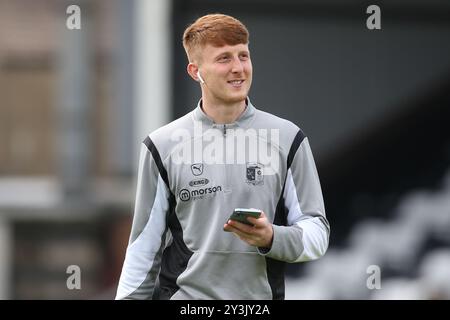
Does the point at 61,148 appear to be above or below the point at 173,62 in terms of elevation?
below

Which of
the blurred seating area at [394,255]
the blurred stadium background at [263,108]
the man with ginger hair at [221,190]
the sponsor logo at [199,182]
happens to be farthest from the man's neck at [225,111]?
the blurred seating area at [394,255]

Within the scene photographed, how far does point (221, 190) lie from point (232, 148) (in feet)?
0.24

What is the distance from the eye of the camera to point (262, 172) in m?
1.76

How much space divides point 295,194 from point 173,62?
4.67m

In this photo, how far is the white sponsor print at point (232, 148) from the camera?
1.77 metres

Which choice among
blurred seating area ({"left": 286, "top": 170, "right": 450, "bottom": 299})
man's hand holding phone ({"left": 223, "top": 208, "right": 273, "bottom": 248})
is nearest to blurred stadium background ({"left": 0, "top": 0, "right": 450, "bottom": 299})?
blurred seating area ({"left": 286, "top": 170, "right": 450, "bottom": 299})

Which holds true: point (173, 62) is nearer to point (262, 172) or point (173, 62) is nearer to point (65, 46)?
point (65, 46)

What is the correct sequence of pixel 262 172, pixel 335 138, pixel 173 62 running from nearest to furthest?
pixel 262 172 → pixel 173 62 → pixel 335 138

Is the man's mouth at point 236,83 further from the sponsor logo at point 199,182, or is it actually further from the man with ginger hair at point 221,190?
the sponsor logo at point 199,182

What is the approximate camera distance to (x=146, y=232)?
6.02 ft

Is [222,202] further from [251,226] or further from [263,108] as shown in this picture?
[263,108]

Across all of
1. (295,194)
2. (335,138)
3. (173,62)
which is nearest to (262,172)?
(295,194)

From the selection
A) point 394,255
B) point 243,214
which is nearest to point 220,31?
point 243,214

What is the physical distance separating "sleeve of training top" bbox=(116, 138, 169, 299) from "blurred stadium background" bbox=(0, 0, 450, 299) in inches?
145
